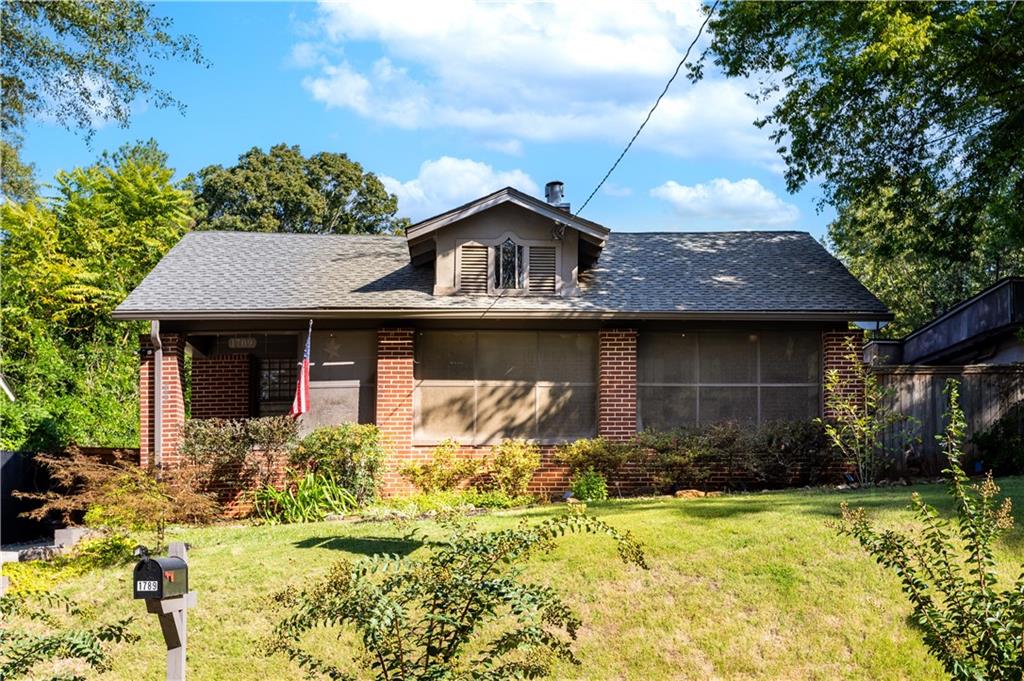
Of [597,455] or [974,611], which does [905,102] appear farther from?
[974,611]

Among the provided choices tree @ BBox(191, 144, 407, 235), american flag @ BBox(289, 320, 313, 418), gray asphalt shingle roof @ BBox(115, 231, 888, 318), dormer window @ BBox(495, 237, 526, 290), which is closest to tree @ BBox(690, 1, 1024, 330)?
gray asphalt shingle roof @ BBox(115, 231, 888, 318)

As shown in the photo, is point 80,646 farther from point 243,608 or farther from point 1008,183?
point 1008,183

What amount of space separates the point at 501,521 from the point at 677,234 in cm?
1010

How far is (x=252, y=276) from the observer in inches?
720

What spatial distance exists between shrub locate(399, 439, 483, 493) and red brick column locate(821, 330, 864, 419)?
19.0ft

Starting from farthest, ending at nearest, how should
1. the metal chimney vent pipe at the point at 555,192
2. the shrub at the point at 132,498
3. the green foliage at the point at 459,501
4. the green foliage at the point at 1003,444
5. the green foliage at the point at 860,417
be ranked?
the metal chimney vent pipe at the point at 555,192 < the green foliage at the point at 1003,444 < the green foliage at the point at 459,501 < the green foliage at the point at 860,417 < the shrub at the point at 132,498

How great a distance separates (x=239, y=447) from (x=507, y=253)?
5338mm

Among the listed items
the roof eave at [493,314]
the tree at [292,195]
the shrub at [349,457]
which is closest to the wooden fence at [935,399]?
the roof eave at [493,314]

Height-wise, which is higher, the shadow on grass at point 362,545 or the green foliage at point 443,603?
the green foliage at point 443,603

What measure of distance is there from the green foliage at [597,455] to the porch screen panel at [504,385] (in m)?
0.61

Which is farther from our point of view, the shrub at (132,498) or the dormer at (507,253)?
the dormer at (507,253)

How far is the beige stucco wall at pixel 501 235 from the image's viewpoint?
17.3 meters

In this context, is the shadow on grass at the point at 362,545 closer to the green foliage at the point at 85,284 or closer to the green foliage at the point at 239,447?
the green foliage at the point at 239,447

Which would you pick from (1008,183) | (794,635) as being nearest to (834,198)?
(1008,183)
